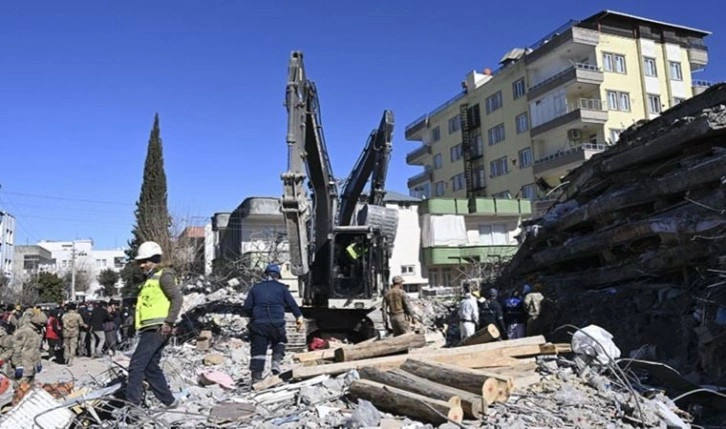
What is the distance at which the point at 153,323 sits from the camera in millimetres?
6004

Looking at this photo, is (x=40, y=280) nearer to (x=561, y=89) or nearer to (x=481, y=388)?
(x=561, y=89)

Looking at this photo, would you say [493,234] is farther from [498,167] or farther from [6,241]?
[6,241]

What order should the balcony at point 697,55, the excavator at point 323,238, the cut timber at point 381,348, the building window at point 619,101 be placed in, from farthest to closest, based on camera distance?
the balcony at point 697,55 → the building window at point 619,101 → the excavator at point 323,238 → the cut timber at point 381,348

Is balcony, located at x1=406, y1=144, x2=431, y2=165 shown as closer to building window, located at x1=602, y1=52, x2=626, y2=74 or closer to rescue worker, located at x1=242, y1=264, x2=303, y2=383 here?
building window, located at x1=602, y1=52, x2=626, y2=74

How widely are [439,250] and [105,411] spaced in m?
31.9

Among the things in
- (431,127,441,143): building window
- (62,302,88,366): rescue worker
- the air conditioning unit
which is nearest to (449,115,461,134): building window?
(431,127,441,143): building window

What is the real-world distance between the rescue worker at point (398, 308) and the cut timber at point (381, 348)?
8.15 ft

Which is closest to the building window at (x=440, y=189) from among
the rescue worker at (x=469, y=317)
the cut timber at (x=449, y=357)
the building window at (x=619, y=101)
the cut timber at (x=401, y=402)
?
the building window at (x=619, y=101)

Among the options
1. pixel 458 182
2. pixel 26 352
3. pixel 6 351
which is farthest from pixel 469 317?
pixel 458 182

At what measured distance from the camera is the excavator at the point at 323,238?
38.9 feet

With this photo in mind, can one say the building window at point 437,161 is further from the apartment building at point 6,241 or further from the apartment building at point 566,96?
the apartment building at point 6,241

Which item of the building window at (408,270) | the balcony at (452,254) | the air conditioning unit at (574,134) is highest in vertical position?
the air conditioning unit at (574,134)

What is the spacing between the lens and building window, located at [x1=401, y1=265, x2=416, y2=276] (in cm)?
3726

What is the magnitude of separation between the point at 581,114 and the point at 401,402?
95.9 ft
